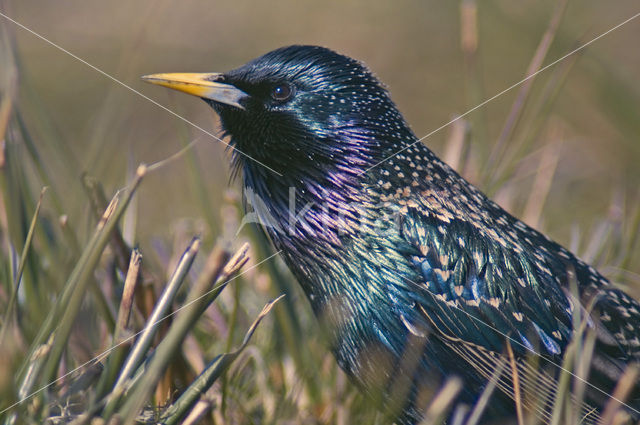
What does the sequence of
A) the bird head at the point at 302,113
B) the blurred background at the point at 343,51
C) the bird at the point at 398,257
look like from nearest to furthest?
the bird at the point at 398,257 → the bird head at the point at 302,113 → the blurred background at the point at 343,51

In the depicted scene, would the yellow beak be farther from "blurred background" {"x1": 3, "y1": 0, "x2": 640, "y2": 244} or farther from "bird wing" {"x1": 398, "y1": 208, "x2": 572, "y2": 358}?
"blurred background" {"x1": 3, "y1": 0, "x2": 640, "y2": 244}

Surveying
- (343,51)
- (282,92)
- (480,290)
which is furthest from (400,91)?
(480,290)

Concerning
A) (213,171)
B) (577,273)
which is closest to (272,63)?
(577,273)

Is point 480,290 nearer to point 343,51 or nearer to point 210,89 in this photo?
point 210,89

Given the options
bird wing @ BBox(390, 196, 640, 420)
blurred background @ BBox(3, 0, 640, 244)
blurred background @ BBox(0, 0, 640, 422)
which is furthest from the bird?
blurred background @ BBox(3, 0, 640, 244)

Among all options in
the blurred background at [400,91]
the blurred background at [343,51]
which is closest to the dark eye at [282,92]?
the blurred background at [400,91]

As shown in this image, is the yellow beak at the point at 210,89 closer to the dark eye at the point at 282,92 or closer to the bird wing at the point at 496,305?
the dark eye at the point at 282,92

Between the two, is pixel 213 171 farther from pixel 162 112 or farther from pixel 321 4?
pixel 321 4
